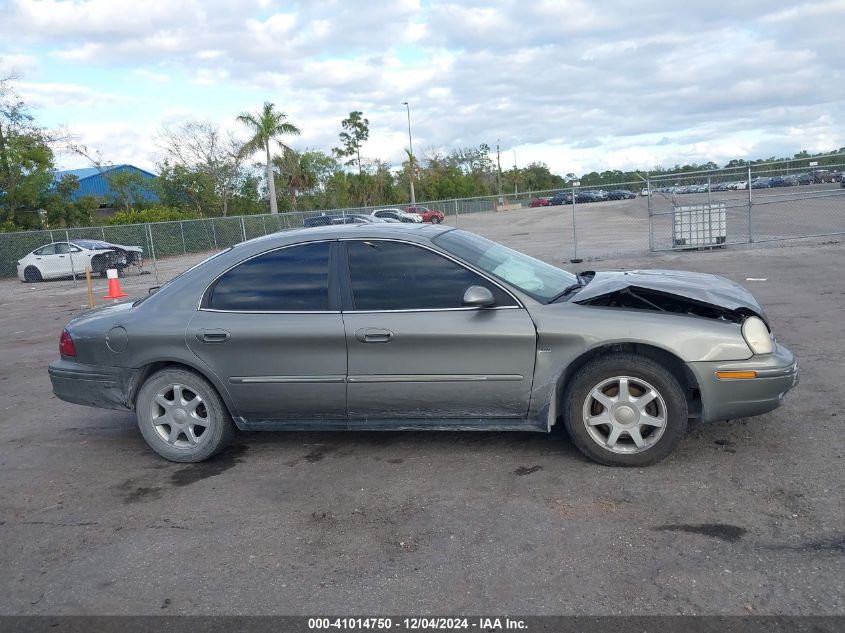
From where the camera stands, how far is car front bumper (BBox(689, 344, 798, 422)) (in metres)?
4.48

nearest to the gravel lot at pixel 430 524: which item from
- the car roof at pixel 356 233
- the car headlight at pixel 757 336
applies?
the car headlight at pixel 757 336

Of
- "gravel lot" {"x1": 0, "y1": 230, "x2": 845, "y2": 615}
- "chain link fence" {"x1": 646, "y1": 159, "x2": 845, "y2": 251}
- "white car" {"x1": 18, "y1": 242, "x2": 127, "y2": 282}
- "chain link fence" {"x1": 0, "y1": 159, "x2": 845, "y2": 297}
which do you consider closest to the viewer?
"gravel lot" {"x1": 0, "y1": 230, "x2": 845, "y2": 615}

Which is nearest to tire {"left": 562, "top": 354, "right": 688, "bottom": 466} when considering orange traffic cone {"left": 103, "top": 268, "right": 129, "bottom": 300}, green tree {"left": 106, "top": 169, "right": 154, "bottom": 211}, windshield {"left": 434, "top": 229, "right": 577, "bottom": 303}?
windshield {"left": 434, "top": 229, "right": 577, "bottom": 303}

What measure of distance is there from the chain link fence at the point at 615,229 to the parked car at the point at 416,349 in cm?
1324

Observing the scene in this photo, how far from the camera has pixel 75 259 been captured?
23.9 metres

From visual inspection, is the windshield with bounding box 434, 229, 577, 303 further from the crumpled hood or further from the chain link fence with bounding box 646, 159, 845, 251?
the chain link fence with bounding box 646, 159, 845, 251

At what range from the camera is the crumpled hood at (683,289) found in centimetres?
476

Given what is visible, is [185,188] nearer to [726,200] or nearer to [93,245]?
[93,245]

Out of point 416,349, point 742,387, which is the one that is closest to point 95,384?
point 416,349

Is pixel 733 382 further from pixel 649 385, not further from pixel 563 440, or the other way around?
pixel 563 440

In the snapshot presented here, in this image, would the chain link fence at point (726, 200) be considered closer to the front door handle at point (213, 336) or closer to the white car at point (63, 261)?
the front door handle at point (213, 336)

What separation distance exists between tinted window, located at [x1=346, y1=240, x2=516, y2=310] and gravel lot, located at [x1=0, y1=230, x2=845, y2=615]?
108cm

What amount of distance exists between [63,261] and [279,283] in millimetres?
21815

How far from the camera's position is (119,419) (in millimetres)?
6484
